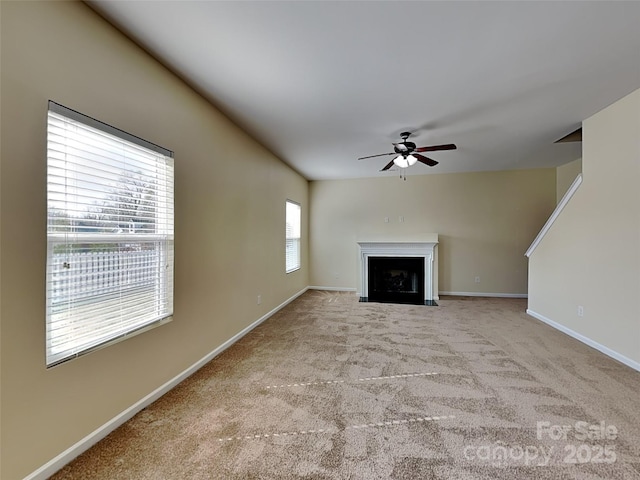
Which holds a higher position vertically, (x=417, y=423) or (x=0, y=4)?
(x=0, y=4)

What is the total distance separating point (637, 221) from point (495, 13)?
2.55 metres

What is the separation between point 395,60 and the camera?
2160 mm

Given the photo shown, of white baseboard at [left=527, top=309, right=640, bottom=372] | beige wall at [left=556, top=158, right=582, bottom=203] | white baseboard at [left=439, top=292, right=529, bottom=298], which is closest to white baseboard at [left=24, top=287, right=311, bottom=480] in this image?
white baseboard at [left=527, top=309, right=640, bottom=372]

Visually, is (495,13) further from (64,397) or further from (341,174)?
(341,174)

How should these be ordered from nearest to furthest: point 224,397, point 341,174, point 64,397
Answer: point 64,397
point 224,397
point 341,174

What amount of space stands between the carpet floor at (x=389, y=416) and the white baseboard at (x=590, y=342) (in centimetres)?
10

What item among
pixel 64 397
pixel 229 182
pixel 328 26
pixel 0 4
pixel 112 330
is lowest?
pixel 64 397

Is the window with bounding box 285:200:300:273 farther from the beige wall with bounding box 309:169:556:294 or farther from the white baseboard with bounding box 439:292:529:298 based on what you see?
the white baseboard with bounding box 439:292:529:298

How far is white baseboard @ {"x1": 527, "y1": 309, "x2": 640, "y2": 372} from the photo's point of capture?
8.81ft

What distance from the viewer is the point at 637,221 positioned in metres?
2.68

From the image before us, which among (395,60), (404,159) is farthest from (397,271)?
(395,60)

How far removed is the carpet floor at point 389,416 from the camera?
5.04ft

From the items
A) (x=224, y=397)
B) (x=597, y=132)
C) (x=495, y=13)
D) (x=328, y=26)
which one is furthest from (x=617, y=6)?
(x=224, y=397)

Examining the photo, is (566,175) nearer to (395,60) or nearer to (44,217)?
(395,60)
